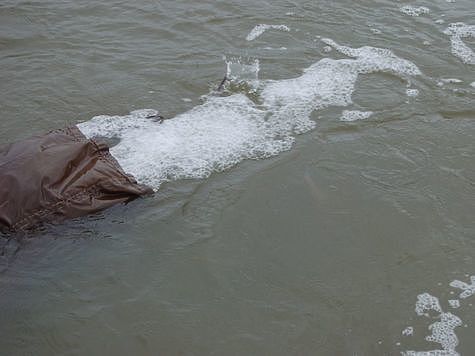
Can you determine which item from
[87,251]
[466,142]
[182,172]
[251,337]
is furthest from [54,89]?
[466,142]

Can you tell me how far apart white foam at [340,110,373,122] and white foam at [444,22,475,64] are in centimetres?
174

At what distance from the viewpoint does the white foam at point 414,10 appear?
7.58 m

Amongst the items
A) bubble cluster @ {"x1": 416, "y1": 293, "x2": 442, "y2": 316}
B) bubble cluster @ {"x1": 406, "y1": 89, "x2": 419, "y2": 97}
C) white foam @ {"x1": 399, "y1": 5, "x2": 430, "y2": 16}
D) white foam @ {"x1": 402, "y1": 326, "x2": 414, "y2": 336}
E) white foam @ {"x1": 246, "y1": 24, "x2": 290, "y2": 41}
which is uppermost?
white foam @ {"x1": 399, "y1": 5, "x2": 430, "y2": 16}

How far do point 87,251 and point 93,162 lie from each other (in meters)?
0.61

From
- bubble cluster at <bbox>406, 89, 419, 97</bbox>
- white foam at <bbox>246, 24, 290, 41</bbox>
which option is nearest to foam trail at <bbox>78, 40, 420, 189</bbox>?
bubble cluster at <bbox>406, 89, 419, 97</bbox>

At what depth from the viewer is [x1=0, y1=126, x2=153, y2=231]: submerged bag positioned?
3.64m

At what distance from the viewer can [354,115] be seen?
5.58m

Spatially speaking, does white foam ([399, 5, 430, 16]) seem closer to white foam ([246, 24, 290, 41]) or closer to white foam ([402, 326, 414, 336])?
white foam ([246, 24, 290, 41])

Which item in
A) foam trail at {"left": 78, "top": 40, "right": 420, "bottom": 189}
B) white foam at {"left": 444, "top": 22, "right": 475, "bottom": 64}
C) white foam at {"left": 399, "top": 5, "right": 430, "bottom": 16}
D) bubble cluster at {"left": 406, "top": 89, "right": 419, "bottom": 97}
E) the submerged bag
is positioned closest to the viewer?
the submerged bag

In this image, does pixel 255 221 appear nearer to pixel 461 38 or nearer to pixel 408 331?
pixel 408 331

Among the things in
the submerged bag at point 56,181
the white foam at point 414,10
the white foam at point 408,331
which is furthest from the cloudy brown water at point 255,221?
the white foam at point 414,10

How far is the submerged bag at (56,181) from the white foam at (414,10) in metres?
5.02

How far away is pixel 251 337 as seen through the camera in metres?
3.54

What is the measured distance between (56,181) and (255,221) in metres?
1.47
